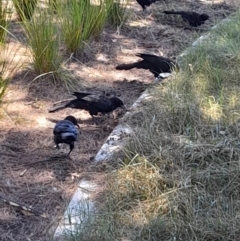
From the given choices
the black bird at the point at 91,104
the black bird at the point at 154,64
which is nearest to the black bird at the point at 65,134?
the black bird at the point at 91,104

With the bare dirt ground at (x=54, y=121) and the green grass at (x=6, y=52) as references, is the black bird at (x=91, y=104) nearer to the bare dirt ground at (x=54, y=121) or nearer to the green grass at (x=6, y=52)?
the bare dirt ground at (x=54, y=121)

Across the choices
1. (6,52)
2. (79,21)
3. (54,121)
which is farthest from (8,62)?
(54,121)

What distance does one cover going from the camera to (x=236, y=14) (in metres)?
7.27

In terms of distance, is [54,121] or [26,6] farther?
[26,6]

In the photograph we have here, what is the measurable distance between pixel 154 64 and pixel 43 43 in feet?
3.38

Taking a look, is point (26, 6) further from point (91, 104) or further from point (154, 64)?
point (91, 104)

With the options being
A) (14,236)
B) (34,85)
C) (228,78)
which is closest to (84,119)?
(34,85)

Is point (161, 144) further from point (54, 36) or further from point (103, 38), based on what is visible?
point (103, 38)

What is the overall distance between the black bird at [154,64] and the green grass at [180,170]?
0.66ft

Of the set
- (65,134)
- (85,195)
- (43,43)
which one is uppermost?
(43,43)

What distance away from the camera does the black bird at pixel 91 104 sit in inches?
186

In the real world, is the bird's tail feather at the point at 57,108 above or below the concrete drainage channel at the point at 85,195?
below

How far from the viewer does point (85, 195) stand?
3734 millimetres

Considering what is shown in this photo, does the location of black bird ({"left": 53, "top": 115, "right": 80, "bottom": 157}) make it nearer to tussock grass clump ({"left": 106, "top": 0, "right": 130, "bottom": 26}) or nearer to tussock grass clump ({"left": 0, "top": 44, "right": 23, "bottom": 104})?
tussock grass clump ({"left": 0, "top": 44, "right": 23, "bottom": 104})
